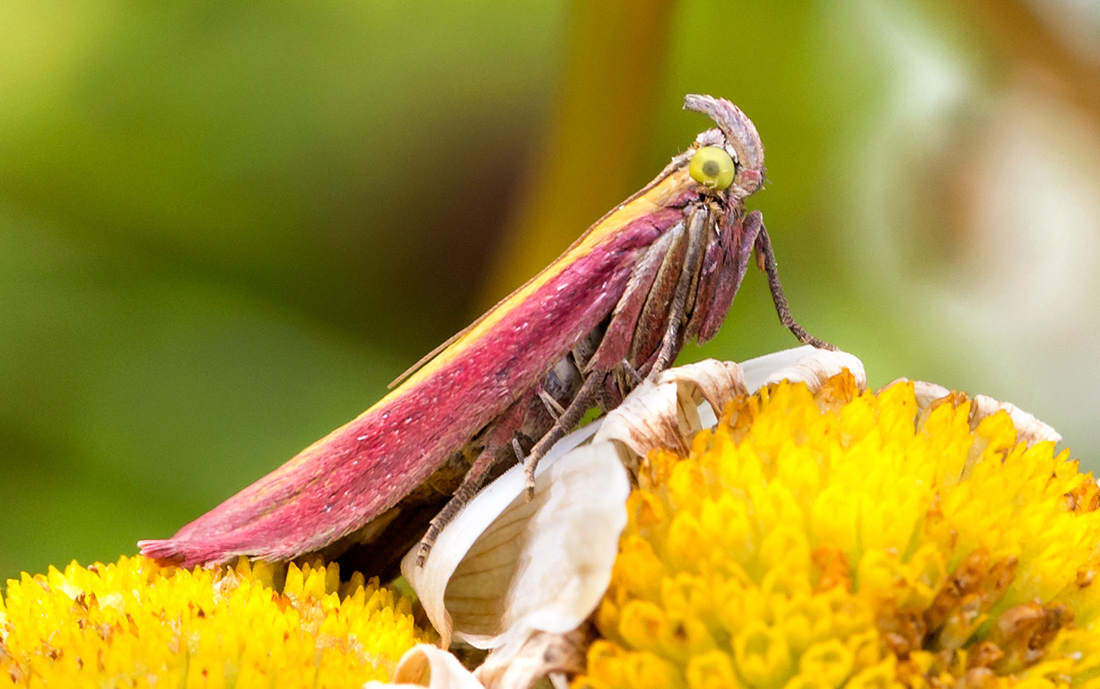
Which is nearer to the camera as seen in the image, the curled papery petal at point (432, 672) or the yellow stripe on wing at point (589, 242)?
the curled papery petal at point (432, 672)

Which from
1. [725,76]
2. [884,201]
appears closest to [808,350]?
[725,76]

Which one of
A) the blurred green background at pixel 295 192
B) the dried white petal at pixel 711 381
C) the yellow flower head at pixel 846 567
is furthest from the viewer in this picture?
the blurred green background at pixel 295 192

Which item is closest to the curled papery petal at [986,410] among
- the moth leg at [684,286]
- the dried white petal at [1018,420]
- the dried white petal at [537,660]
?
the dried white petal at [1018,420]

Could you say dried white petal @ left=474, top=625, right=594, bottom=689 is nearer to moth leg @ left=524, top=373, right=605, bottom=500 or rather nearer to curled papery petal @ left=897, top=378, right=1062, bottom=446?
moth leg @ left=524, top=373, right=605, bottom=500

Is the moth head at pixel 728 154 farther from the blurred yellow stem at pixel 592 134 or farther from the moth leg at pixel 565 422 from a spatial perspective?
the blurred yellow stem at pixel 592 134

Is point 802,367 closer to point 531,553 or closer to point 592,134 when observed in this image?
point 531,553

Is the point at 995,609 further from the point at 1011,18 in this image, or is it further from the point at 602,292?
the point at 1011,18
